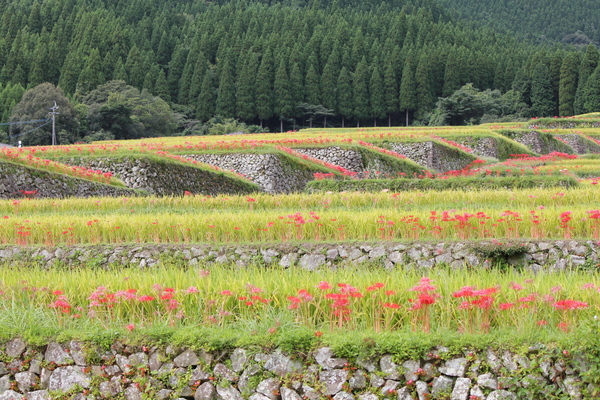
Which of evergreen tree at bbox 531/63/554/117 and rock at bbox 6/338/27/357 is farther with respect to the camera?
evergreen tree at bbox 531/63/554/117

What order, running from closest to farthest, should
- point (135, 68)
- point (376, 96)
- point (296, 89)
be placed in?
point (376, 96), point (296, 89), point (135, 68)

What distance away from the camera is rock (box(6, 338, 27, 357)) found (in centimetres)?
660

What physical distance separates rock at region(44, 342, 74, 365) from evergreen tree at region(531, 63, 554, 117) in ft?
271

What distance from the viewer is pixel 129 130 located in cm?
6322

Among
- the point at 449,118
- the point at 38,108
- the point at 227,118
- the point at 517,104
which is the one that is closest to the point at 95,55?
the point at 227,118

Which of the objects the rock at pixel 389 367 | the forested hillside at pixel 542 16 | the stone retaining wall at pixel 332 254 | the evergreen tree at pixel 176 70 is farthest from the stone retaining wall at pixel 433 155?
the forested hillside at pixel 542 16

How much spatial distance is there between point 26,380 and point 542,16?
197 metres

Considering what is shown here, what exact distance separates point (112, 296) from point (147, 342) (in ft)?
2.76

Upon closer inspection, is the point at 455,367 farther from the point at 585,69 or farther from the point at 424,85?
the point at 585,69

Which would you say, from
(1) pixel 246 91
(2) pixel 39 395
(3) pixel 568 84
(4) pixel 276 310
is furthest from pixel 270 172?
(3) pixel 568 84

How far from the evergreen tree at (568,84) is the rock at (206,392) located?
82.6 m

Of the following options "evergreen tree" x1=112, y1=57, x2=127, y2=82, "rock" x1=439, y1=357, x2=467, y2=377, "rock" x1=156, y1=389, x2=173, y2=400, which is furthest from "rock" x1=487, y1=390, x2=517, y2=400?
"evergreen tree" x1=112, y1=57, x2=127, y2=82

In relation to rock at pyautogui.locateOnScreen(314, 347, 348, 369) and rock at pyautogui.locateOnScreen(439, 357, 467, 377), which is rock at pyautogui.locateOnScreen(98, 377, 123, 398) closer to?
rock at pyautogui.locateOnScreen(314, 347, 348, 369)

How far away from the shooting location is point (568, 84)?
82125mm
